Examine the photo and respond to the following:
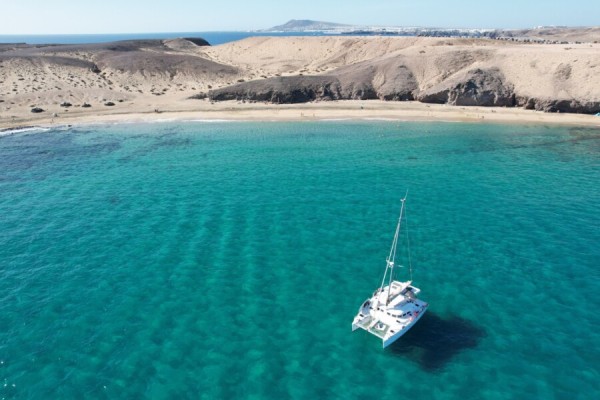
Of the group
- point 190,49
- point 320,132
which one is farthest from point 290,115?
point 190,49

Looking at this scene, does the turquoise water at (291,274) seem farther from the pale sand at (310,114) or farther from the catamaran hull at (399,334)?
the pale sand at (310,114)

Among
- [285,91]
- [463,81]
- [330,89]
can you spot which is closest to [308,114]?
[285,91]

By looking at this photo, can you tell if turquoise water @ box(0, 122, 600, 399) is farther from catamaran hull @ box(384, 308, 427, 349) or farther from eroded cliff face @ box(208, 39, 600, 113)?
eroded cliff face @ box(208, 39, 600, 113)

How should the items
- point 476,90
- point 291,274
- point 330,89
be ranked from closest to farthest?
point 291,274 < point 476,90 < point 330,89

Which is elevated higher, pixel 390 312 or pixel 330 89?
pixel 330 89

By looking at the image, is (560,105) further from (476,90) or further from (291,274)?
(291,274)

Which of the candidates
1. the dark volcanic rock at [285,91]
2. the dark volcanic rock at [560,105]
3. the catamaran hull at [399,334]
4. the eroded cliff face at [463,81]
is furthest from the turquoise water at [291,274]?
the dark volcanic rock at [285,91]
